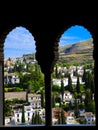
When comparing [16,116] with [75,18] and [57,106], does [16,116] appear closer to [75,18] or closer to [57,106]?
[57,106]

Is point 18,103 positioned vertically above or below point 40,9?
below

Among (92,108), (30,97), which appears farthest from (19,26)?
(92,108)

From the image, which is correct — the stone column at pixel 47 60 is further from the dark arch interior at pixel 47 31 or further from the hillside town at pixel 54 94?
the hillside town at pixel 54 94

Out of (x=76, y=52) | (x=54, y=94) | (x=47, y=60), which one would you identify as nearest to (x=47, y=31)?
(x=47, y=60)

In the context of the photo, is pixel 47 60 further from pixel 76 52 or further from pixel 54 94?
pixel 76 52

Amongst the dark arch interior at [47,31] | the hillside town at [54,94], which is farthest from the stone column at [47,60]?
the hillside town at [54,94]
